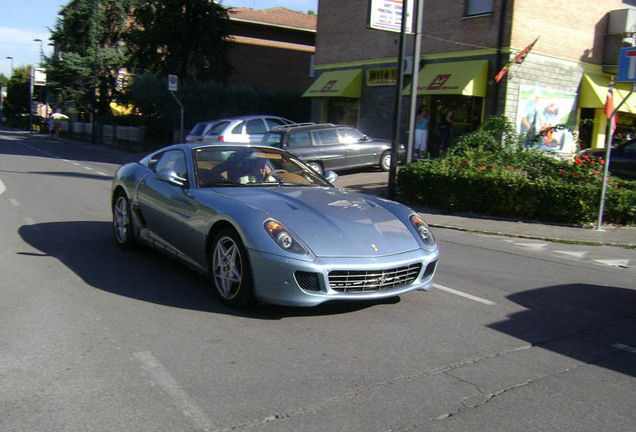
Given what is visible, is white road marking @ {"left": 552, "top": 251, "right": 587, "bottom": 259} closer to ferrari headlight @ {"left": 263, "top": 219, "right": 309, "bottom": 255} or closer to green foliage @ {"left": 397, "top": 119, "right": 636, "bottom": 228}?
green foliage @ {"left": 397, "top": 119, "right": 636, "bottom": 228}

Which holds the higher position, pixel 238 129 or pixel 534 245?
pixel 238 129

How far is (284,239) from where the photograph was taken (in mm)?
4625

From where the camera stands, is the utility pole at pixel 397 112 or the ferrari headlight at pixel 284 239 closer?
the ferrari headlight at pixel 284 239

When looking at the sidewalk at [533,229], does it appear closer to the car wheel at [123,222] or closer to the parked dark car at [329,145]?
the parked dark car at [329,145]

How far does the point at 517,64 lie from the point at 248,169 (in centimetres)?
1385

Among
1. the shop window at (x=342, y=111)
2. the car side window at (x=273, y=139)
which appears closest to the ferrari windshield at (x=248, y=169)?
the car side window at (x=273, y=139)

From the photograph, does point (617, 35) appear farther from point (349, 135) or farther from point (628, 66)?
point (628, 66)

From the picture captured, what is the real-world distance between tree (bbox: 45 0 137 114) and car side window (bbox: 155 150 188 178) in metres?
36.8

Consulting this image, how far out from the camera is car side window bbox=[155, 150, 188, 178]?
241 inches

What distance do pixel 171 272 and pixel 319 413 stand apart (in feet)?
11.4

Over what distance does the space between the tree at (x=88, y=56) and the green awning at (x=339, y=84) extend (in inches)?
840

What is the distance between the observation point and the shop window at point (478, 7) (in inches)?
707

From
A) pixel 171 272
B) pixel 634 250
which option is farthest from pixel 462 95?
pixel 171 272

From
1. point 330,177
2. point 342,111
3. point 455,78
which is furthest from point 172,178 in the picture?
point 342,111
